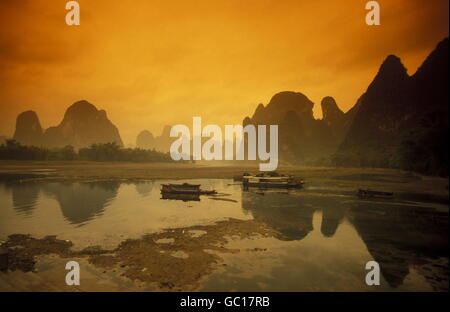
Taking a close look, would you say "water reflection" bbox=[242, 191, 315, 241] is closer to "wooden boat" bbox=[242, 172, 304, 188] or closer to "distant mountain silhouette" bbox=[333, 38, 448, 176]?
"wooden boat" bbox=[242, 172, 304, 188]

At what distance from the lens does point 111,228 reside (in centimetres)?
2078

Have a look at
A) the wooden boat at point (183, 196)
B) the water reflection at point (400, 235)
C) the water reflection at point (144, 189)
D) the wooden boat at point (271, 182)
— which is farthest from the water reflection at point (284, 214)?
the water reflection at point (144, 189)

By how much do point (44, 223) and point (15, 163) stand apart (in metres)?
102

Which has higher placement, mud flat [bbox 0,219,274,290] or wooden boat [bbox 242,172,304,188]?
wooden boat [bbox 242,172,304,188]

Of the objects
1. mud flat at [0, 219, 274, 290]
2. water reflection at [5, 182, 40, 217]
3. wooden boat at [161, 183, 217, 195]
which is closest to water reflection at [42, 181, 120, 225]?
water reflection at [5, 182, 40, 217]

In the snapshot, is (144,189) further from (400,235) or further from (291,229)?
(400,235)

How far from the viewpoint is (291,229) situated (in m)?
20.7

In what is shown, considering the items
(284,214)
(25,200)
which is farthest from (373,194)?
(25,200)

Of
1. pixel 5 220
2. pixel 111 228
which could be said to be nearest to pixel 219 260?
pixel 111 228

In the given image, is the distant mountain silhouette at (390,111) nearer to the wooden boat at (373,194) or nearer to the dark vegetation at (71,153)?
the wooden boat at (373,194)

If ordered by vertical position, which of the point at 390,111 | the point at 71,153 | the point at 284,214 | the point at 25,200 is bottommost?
the point at 284,214

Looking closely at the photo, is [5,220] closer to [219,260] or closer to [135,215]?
[135,215]

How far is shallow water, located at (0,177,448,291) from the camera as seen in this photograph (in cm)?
1216

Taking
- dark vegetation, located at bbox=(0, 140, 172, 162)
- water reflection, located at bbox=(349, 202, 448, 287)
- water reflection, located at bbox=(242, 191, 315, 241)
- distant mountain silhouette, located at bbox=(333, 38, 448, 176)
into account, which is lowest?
water reflection, located at bbox=(242, 191, 315, 241)
